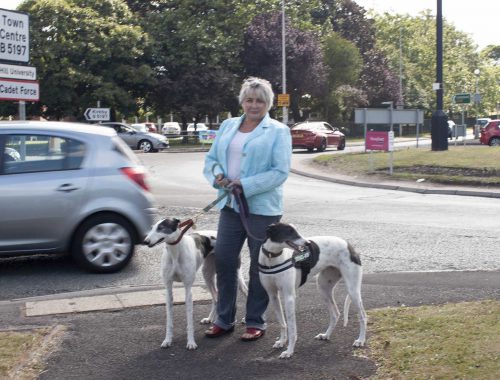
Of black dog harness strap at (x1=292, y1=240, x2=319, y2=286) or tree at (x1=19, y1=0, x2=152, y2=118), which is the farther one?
tree at (x1=19, y1=0, x2=152, y2=118)

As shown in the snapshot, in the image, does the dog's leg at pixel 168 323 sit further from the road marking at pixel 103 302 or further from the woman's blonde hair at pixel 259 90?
the woman's blonde hair at pixel 259 90

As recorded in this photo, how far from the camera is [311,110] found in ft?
196

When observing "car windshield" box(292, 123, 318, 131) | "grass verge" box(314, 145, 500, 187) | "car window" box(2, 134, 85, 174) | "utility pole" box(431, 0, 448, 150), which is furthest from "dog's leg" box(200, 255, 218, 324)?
"car windshield" box(292, 123, 318, 131)

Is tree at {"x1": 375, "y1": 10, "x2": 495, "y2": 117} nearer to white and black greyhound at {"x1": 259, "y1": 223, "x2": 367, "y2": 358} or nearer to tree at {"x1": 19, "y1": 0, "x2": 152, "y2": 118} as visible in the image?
tree at {"x1": 19, "y1": 0, "x2": 152, "y2": 118}

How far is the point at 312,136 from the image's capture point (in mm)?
33844

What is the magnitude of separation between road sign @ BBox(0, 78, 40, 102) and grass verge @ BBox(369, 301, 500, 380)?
821 centimetres

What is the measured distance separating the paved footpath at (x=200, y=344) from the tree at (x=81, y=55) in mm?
35148

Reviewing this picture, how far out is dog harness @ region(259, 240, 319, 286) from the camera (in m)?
5.05

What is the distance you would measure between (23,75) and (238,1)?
4003 cm

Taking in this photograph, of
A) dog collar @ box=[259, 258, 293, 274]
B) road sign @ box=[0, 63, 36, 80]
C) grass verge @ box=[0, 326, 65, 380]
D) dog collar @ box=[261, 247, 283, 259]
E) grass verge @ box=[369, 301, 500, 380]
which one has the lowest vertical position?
grass verge @ box=[0, 326, 65, 380]

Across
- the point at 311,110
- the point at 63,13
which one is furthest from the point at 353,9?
the point at 63,13

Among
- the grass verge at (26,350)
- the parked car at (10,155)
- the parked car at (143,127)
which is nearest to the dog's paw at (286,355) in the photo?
the grass verge at (26,350)

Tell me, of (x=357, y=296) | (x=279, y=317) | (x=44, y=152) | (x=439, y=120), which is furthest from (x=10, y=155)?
(x=439, y=120)

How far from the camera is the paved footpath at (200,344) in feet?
15.5
